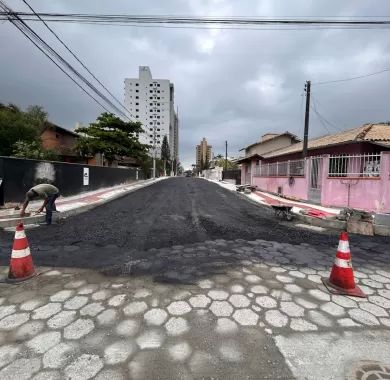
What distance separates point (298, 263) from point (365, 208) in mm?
7123

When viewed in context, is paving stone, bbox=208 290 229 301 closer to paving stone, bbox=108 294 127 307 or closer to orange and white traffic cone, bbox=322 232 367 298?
paving stone, bbox=108 294 127 307

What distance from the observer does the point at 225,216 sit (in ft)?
29.6

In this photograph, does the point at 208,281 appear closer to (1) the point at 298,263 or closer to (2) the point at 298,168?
(1) the point at 298,263

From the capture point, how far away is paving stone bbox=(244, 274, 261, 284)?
11.9 feet

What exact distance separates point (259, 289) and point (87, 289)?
7.58 feet

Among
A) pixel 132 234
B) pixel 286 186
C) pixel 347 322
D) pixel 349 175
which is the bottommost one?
pixel 347 322

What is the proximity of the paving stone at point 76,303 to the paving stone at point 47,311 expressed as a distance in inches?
3.7

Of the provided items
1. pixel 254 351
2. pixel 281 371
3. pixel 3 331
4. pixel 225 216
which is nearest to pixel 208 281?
pixel 254 351

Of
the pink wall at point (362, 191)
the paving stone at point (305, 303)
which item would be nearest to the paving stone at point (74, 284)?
the paving stone at point (305, 303)

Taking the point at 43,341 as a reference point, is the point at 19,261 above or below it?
above

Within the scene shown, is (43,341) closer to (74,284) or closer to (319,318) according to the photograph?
(74,284)

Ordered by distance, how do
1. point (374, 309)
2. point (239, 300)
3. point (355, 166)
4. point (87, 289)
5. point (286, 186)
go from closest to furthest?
point (374, 309), point (239, 300), point (87, 289), point (355, 166), point (286, 186)

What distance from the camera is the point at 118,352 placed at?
2217mm

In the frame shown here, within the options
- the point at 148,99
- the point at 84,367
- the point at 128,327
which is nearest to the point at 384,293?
the point at 128,327
